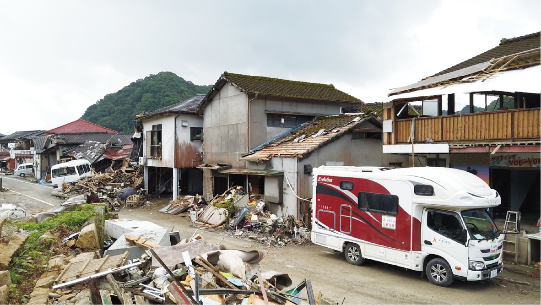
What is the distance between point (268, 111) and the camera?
21797 millimetres

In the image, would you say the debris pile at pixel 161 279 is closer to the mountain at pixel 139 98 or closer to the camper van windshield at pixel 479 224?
the camper van windshield at pixel 479 224

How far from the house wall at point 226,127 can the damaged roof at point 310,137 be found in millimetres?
1451

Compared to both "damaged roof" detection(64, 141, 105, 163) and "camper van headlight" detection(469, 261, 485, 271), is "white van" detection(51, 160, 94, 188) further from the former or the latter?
"camper van headlight" detection(469, 261, 485, 271)

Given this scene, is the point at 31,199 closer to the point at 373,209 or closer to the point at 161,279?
the point at 161,279

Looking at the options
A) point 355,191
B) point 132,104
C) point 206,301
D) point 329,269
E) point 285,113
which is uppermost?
point 132,104

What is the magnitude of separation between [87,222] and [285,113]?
13366mm

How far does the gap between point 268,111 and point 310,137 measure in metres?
3.66

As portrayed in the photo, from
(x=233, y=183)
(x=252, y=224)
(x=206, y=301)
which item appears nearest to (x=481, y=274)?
(x=206, y=301)

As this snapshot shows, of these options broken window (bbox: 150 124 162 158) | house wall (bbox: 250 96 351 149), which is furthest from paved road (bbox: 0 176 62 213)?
house wall (bbox: 250 96 351 149)

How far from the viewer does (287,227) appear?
53.2 ft

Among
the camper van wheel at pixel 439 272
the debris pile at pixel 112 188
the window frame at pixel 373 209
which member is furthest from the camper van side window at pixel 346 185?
the debris pile at pixel 112 188

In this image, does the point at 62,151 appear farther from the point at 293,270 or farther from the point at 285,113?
the point at 293,270

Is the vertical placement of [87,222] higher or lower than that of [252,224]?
higher

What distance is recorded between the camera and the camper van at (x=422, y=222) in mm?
9578
